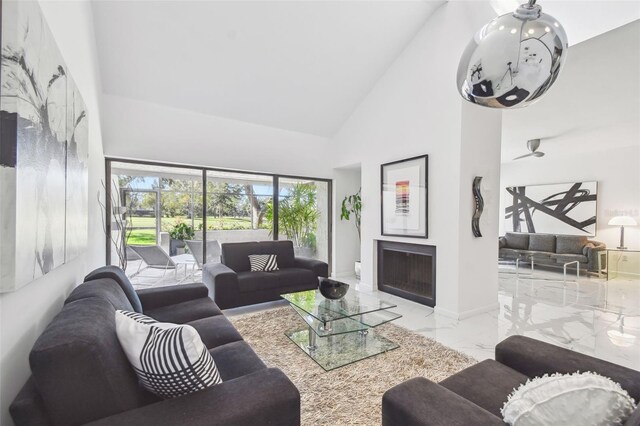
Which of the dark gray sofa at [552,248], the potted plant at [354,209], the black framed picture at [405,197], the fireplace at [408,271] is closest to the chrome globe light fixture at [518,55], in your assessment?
the black framed picture at [405,197]

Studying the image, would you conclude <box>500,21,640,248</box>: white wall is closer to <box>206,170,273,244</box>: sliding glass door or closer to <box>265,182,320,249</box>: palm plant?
<box>265,182,320,249</box>: palm plant

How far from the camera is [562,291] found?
4812 mm

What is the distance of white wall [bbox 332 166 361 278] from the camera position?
19.4ft

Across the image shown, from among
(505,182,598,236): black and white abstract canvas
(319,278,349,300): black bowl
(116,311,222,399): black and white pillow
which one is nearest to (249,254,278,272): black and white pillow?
(319,278,349,300): black bowl

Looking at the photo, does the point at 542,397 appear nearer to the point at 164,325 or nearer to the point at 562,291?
the point at 164,325

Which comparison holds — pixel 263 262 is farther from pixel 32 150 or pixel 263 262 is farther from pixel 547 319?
pixel 547 319

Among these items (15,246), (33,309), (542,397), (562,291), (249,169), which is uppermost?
(249,169)

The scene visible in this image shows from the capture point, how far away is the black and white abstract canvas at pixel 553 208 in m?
6.22

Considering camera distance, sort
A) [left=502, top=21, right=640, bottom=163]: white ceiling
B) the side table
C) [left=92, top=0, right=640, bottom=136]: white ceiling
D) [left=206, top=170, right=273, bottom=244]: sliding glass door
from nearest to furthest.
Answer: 1. [left=92, top=0, right=640, bottom=136]: white ceiling
2. [left=502, top=21, right=640, bottom=163]: white ceiling
3. [left=206, top=170, right=273, bottom=244]: sliding glass door
4. the side table

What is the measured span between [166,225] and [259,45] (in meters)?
2.99

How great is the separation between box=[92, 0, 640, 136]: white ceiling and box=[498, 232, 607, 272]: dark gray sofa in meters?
4.75

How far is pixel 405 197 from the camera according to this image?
13.9 feet

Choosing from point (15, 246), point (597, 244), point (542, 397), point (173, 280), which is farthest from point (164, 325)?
point (597, 244)

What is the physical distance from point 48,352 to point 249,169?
13.9ft
